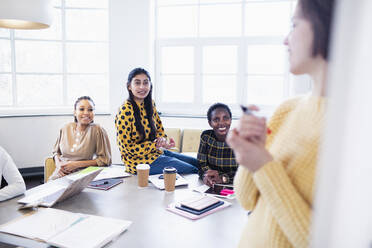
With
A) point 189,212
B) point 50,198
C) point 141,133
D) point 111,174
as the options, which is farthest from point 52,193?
point 141,133

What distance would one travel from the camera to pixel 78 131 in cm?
285

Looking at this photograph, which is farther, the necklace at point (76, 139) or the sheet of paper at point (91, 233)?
the necklace at point (76, 139)

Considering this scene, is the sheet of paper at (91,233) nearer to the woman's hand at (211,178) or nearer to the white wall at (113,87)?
the woman's hand at (211,178)

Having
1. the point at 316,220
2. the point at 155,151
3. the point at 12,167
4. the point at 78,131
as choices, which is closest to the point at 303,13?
the point at 316,220

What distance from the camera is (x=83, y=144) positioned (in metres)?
2.77

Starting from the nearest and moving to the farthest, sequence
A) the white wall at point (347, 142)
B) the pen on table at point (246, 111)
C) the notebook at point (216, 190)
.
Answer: the white wall at point (347, 142) → the pen on table at point (246, 111) → the notebook at point (216, 190)

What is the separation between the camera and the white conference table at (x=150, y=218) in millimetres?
1071

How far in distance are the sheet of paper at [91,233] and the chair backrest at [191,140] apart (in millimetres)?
2702

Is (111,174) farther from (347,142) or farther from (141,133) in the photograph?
(347,142)

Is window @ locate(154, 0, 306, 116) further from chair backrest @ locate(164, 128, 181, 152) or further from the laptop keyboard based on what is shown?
the laptop keyboard

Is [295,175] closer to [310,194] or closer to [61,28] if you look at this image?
[310,194]

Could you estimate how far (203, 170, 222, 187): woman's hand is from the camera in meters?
1.71

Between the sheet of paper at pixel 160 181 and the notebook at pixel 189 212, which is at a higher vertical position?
the sheet of paper at pixel 160 181

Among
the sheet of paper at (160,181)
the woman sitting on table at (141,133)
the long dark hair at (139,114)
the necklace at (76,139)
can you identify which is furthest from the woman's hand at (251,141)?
the necklace at (76,139)
